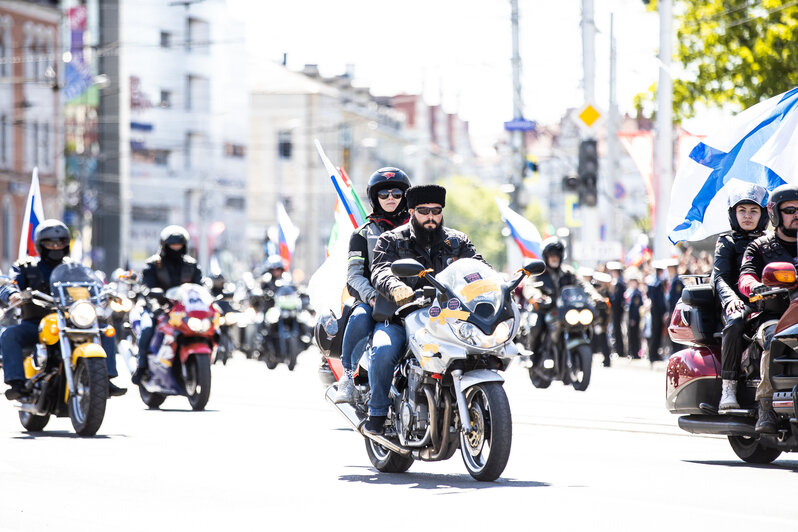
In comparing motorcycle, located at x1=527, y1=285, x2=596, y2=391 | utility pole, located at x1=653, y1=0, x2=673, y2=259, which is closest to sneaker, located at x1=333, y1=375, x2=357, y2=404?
motorcycle, located at x1=527, y1=285, x2=596, y2=391

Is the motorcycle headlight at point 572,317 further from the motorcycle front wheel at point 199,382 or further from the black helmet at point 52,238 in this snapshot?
the black helmet at point 52,238

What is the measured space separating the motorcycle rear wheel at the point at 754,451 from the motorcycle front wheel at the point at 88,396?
190 inches

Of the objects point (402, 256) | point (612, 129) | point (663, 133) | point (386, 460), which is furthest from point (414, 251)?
point (612, 129)

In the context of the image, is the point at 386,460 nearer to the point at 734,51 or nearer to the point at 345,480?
the point at 345,480

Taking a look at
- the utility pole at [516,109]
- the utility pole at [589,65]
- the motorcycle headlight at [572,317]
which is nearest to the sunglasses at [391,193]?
the motorcycle headlight at [572,317]

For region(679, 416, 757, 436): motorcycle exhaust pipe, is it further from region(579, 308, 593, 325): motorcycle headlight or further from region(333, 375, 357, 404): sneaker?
region(579, 308, 593, 325): motorcycle headlight

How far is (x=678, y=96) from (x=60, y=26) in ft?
131

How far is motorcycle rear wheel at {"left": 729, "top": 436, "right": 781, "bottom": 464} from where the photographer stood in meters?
10.8

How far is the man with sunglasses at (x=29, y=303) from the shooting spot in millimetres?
13148

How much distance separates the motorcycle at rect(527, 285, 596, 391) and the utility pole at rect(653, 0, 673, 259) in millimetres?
9364

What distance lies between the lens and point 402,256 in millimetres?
9992

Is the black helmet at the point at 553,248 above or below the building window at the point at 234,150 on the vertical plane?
below

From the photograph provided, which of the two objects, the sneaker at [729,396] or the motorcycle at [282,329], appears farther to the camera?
the motorcycle at [282,329]

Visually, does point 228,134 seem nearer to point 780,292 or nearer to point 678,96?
point 678,96
